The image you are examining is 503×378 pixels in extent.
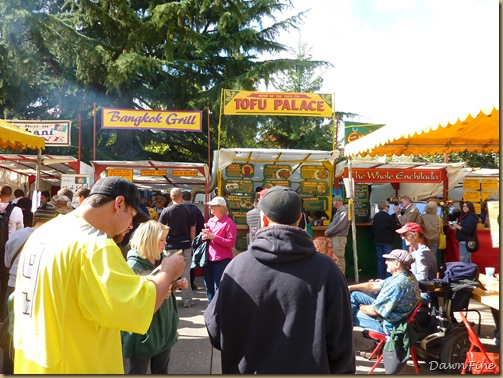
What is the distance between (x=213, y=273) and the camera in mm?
5973

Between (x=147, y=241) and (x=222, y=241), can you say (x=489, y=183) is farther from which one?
(x=147, y=241)

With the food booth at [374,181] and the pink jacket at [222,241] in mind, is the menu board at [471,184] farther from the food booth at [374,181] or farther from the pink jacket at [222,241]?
the pink jacket at [222,241]

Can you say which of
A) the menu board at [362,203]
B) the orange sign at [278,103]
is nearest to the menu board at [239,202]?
the orange sign at [278,103]

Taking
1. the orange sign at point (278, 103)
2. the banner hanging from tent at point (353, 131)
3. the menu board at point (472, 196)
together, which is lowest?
the menu board at point (472, 196)

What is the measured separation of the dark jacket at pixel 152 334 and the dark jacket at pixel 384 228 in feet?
22.7

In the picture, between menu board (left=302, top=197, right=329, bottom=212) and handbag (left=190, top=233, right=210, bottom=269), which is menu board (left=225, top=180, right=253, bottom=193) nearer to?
menu board (left=302, top=197, right=329, bottom=212)

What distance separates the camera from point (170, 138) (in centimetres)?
1973

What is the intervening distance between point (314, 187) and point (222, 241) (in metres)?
5.56

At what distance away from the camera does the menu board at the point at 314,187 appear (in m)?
10.9

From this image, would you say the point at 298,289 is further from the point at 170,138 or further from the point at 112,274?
the point at 170,138

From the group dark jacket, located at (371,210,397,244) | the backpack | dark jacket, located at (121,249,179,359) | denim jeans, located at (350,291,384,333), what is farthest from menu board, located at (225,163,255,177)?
dark jacket, located at (121,249,179,359)

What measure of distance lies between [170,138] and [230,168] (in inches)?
388

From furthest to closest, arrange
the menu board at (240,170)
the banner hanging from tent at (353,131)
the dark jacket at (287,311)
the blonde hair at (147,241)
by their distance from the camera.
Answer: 1. the menu board at (240,170)
2. the banner hanging from tent at (353,131)
3. the blonde hair at (147,241)
4. the dark jacket at (287,311)

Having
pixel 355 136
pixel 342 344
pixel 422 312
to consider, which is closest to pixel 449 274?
pixel 422 312
